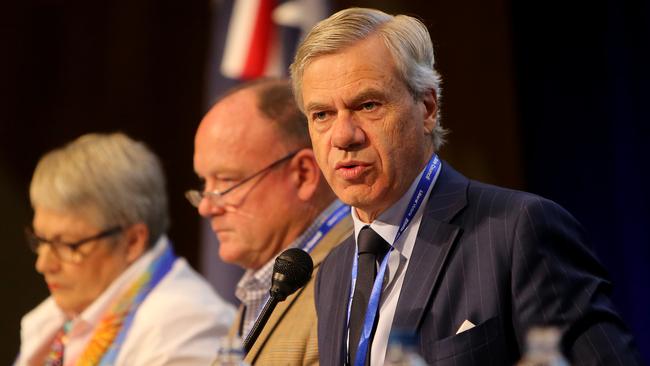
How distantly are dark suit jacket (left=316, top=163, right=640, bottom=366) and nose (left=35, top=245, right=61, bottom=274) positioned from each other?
1.92 metres

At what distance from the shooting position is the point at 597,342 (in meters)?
1.74

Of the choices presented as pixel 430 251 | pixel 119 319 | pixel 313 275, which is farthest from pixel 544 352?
pixel 119 319

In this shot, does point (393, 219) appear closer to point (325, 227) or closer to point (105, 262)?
point (325, 227)

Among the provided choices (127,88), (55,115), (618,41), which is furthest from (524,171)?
(55,115)

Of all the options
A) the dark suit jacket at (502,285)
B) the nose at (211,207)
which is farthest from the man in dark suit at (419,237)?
the nose at (211,207)

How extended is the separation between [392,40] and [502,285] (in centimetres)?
63

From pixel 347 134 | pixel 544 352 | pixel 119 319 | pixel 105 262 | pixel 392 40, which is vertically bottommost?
pixel 119 319

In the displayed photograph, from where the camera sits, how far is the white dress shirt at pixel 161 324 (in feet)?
10.5

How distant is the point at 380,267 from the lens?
6.76 ft

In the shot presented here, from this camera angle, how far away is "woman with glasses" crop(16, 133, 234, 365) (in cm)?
338

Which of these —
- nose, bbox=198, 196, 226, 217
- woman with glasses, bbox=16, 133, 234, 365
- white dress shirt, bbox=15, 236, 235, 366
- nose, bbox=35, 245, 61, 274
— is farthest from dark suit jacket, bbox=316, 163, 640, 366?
nose, bbox=35, 245, 61, 274

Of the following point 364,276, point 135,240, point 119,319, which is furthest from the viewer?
point 135,240

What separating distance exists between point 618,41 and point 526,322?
2.07 meters

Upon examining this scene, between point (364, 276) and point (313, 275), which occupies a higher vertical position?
point (364, 276)
